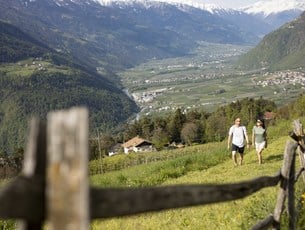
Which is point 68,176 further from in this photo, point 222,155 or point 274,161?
point 222,155

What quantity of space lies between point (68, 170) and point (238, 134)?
1229 cm

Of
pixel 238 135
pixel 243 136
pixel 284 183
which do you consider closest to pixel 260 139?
pixel 243 136

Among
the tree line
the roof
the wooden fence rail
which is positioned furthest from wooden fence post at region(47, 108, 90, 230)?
the roof

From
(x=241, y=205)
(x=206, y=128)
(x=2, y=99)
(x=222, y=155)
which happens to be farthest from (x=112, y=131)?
(x=241, y=205)

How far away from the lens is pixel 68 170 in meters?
2.14

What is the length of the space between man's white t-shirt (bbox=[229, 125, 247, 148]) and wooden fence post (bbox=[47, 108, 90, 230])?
12.2 meters

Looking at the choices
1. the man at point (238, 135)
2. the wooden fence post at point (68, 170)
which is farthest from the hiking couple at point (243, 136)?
the wooden fence post at point (68, 170)

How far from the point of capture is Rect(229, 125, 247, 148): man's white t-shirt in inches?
550

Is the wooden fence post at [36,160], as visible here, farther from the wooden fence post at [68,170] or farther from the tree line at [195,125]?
the tree line at [195,125]

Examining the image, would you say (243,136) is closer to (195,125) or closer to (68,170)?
(68,170)

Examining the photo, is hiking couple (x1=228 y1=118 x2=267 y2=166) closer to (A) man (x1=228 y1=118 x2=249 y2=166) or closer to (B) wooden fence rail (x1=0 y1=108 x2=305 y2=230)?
(A) man (x1=228 y1=118 x2=249 y2=166)

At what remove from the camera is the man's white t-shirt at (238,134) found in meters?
14.0

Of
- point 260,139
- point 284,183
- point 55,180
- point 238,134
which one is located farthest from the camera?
point 260,139

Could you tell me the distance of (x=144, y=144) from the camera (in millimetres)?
81375
